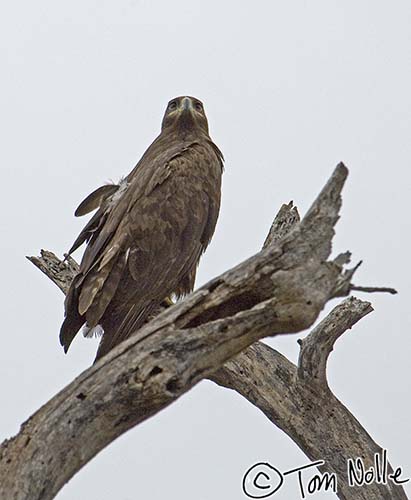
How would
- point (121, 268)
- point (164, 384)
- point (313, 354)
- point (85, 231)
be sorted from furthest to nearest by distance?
point (85, 231)
point (121, 268)
point (313, 354)
point (164, 384)

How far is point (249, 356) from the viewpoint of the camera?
5586mm

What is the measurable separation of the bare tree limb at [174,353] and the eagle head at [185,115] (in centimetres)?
367

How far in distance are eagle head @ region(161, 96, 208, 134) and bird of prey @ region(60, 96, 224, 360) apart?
0.36 m

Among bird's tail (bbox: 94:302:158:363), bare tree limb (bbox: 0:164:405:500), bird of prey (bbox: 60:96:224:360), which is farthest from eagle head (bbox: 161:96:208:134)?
bare tree limb (bbox: 0:164:405:500)

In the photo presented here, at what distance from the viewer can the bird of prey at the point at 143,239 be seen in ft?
18.2

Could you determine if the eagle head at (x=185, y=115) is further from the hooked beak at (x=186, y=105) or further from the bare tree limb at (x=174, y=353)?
the bare tree limb at (x=174, y=353)

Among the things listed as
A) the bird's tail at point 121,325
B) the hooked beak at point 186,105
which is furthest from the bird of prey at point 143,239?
the hooked beak at point 186,105

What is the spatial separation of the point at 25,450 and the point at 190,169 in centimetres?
317

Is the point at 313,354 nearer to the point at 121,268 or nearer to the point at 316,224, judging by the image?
the point at 121,268

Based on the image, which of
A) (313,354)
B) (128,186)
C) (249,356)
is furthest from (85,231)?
(313,354)

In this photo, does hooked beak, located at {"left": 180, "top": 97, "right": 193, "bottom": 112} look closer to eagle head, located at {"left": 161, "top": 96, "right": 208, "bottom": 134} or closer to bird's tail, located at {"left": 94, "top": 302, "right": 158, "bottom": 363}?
eagle head, located at {"left": 161, "top": 96, "right": 208, "bottom": 134}

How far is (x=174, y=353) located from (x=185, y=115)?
12.8ft

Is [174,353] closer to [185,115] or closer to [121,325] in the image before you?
[121,325]

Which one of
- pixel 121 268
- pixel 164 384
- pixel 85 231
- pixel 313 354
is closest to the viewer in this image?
pixel 164 384
